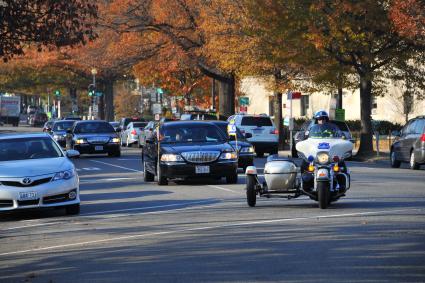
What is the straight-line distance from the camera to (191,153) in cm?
2267

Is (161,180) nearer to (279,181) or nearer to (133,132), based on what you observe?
(279,181)

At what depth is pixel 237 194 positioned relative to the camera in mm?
20453

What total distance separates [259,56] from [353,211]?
26.8 metres

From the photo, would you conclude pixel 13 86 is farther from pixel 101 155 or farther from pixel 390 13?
pixel 390 13

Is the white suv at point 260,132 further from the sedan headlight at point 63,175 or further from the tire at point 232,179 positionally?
the sedan headlight at point 63,175

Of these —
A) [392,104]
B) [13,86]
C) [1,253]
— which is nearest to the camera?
[1,253]

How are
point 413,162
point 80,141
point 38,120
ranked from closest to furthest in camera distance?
point 413,162 < point 80,141 < point 38,120

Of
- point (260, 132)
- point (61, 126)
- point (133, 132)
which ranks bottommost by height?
point (260, 132)

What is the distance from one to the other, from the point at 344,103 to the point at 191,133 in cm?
4634

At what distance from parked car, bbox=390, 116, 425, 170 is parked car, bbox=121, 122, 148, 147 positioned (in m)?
Answer: 25.9

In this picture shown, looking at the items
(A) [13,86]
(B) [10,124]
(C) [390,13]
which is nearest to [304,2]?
(C) [390,13]

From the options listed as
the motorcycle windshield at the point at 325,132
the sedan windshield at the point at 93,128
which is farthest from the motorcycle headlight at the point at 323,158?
the sedan windshield at the point at 93,128

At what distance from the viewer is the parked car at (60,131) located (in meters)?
49.2

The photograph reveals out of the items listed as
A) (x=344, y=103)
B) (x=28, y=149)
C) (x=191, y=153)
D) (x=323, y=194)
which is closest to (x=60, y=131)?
(x=344, y=103)
